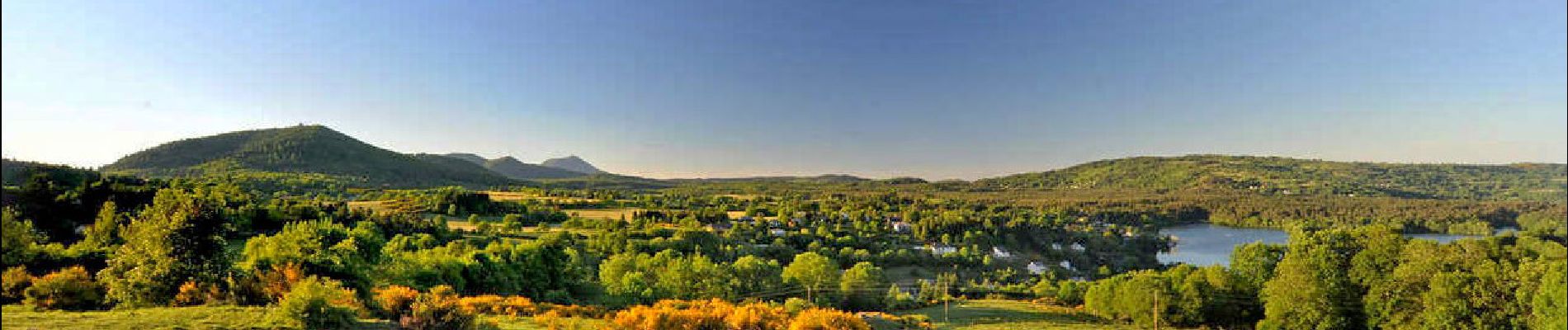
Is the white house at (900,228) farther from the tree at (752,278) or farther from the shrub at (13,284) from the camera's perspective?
the shrub at (13,284)

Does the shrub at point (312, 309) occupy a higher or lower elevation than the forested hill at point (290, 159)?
lower

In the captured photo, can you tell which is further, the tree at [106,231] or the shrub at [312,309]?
the tree at [106,231]

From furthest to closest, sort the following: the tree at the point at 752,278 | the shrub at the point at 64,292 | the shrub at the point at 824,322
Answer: the tree at the point at 752,278
the shrub at the point at 824,322
the shrub at the point at 64,292

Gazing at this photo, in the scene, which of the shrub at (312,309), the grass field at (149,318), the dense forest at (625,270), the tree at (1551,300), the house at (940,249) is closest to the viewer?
the grass field at (149,318)

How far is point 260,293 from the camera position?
17.1 m

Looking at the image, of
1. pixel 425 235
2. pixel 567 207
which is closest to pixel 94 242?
pixel 425 235

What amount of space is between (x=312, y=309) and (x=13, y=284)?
8.52 meters

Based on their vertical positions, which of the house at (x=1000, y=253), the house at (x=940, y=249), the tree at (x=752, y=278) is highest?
the tree at (x=752, y=278)

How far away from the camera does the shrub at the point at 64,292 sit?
15.4 metres

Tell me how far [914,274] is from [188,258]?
87.8m

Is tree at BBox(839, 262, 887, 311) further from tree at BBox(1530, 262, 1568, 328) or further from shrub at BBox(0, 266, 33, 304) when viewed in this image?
shrub at BBox(0, 266, 33, 304)

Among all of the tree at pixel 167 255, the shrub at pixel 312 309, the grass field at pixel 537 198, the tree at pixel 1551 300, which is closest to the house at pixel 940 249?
the grass field at pixel 537 198

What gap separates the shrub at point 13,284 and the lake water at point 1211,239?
14168 centimetres

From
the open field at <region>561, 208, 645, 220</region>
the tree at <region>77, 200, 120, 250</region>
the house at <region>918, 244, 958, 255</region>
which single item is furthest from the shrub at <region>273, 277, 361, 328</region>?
the house at <region>918, 244, 958, 255</region>
